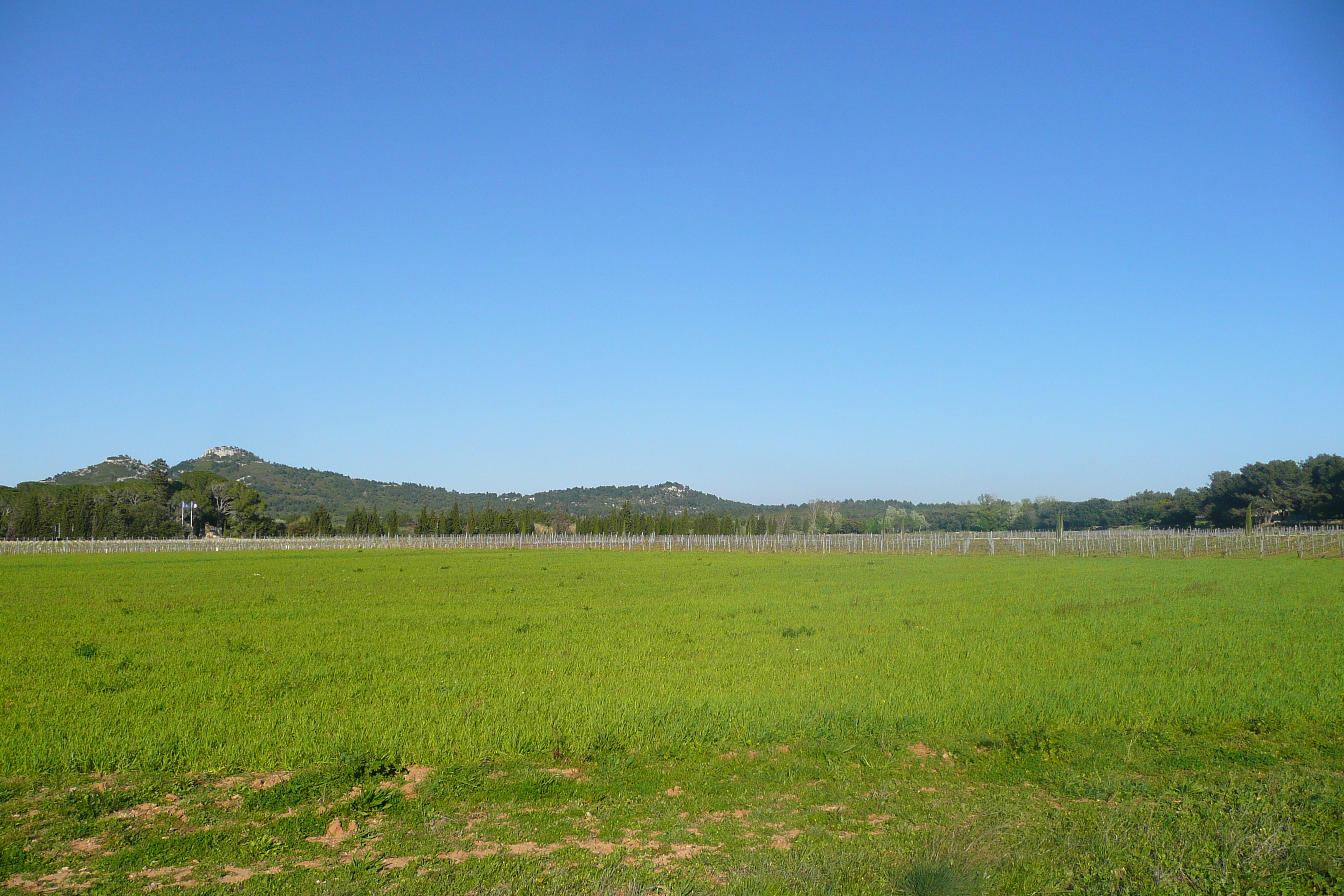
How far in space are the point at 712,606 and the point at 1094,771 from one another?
16265 mm

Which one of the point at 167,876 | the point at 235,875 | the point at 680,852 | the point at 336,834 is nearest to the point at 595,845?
the point at 680,852

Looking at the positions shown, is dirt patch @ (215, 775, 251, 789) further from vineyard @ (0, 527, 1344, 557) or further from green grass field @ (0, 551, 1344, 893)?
vineyard @ (0, 527, 1344, 557)

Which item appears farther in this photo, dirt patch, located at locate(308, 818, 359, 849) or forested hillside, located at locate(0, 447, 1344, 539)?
forested hillside, located at locate(0, 447, 1344, 539)

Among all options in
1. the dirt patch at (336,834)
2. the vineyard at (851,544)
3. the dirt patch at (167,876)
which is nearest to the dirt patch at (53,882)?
the dirt patch at (167,876)

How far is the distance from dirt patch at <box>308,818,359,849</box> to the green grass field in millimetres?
37

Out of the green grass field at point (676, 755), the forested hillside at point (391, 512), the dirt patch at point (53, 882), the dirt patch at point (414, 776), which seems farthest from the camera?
the forested hillside at point (391, 512)

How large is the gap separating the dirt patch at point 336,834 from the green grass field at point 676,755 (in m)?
0.04

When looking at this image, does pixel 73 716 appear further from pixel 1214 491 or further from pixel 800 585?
pixel 1214 491

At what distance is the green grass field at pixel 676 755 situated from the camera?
19.2 ft

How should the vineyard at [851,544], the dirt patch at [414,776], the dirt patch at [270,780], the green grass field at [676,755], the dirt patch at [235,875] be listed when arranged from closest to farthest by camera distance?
1. the dirt patch at [235,875]
2. the green grass field at [676,755]
3. the dirt patch at [414,776]
4. the dirt patch at [270,780]
5. the vineyard at [851,544]

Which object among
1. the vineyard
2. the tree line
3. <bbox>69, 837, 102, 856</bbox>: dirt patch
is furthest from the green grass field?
the tree line

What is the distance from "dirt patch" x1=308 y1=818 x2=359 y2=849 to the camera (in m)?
6.33

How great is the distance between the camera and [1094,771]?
318 inches

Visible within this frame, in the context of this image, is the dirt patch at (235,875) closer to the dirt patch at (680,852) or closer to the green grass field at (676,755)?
the green grass field at (676,755)
